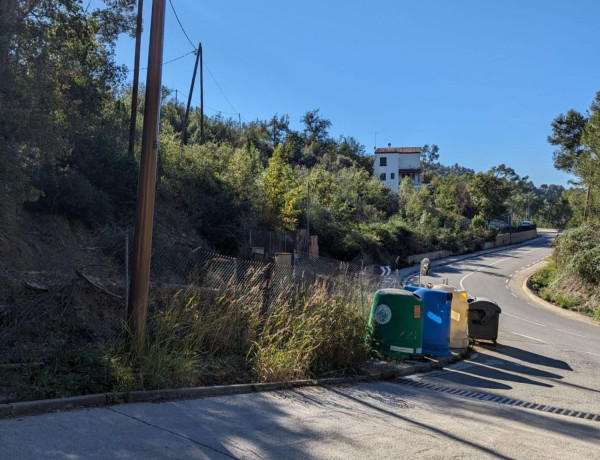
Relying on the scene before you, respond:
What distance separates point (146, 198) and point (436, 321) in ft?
21.8

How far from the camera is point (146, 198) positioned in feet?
24.0

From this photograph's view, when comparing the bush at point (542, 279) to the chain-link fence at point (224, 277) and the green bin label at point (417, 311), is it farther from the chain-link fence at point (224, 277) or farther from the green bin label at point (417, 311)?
the green bin label at point (417, 311)

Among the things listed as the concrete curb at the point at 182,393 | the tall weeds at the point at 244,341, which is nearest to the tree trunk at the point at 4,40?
the tall weeds at the point at 244,341

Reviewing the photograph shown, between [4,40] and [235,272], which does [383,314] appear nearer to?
[235,272]

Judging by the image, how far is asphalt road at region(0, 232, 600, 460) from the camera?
15.9 feet

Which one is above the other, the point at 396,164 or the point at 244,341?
the point at 396,164

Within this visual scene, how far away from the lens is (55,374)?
20.7 feet

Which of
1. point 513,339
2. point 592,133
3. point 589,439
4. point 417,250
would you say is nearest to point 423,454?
point 589,439

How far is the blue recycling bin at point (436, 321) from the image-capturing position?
11.2 m

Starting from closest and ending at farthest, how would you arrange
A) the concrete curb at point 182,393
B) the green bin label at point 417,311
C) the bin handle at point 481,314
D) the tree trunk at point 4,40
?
the concrete curb at point 182,393 → the tree trunk at point 4,40 → the green bin label at point 417,311 → the bin handle at point 481,314

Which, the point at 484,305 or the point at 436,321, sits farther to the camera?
the point at 484,305

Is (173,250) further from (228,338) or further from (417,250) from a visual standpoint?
(417,250)

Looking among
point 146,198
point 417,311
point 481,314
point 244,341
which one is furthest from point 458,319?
point 146,198

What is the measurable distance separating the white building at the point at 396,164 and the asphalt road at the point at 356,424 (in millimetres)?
78436
